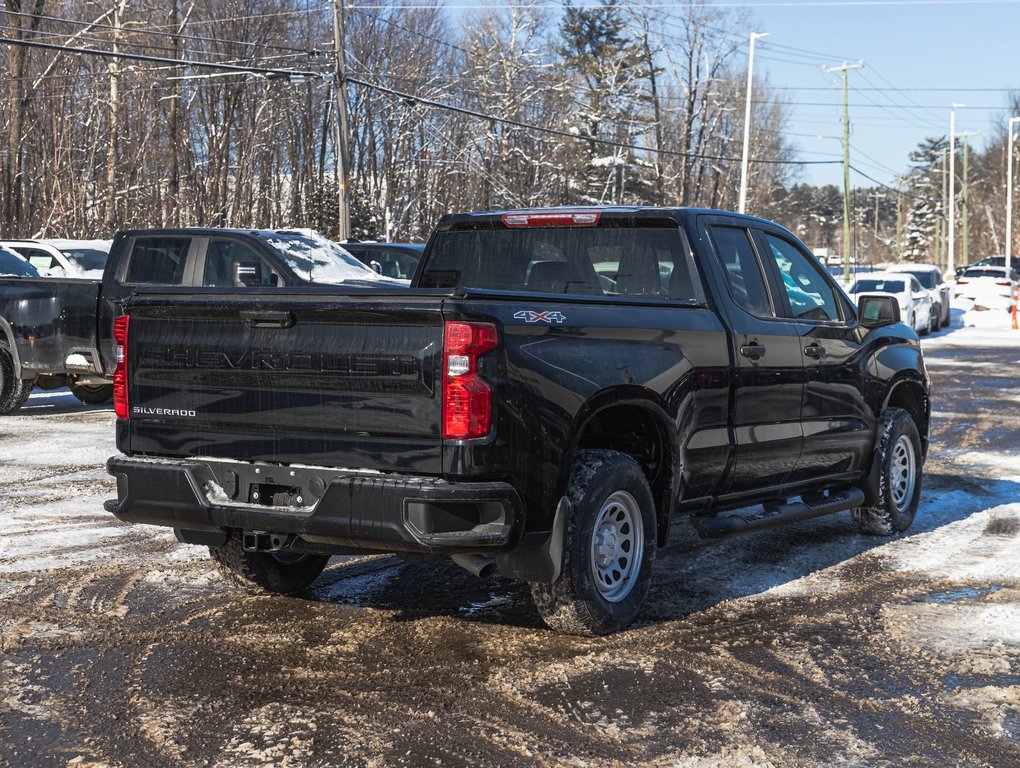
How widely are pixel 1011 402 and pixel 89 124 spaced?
3079cm

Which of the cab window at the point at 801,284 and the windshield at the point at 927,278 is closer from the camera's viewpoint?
the cab window at the point at 801,284

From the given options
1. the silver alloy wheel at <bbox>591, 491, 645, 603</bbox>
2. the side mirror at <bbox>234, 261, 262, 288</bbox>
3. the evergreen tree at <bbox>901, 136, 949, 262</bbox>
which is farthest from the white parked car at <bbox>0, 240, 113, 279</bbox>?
the evergreen tree at <bbox>901, 136, 949, 262</bbox>

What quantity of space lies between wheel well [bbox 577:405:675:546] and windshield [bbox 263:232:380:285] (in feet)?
25.3

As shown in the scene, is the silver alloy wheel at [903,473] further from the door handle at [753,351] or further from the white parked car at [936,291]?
the white parked car at [936,291]

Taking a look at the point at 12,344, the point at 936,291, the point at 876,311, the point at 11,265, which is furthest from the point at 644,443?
the point at 936,291

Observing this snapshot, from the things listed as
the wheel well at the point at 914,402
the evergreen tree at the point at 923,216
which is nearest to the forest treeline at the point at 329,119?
the wheel well at the point at 914,402

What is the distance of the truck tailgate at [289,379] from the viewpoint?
4938mm

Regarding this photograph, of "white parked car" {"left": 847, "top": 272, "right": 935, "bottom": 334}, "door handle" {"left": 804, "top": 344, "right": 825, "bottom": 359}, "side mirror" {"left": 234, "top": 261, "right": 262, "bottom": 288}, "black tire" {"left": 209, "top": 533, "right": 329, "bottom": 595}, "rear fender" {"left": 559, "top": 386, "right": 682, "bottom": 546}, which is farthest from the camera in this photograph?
"white parked car" {"left": 847, "top": 272, "right": 935, "bottom": 334}

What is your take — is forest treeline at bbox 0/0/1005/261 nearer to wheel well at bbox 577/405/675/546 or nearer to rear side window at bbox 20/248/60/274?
rear side window at bbox 20/248/60/274

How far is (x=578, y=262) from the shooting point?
664cm

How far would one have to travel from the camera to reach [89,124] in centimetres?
3859

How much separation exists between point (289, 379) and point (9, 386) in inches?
399

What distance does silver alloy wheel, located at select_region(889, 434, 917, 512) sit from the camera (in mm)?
8345

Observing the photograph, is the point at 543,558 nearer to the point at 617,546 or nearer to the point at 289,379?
the point at 617,546
